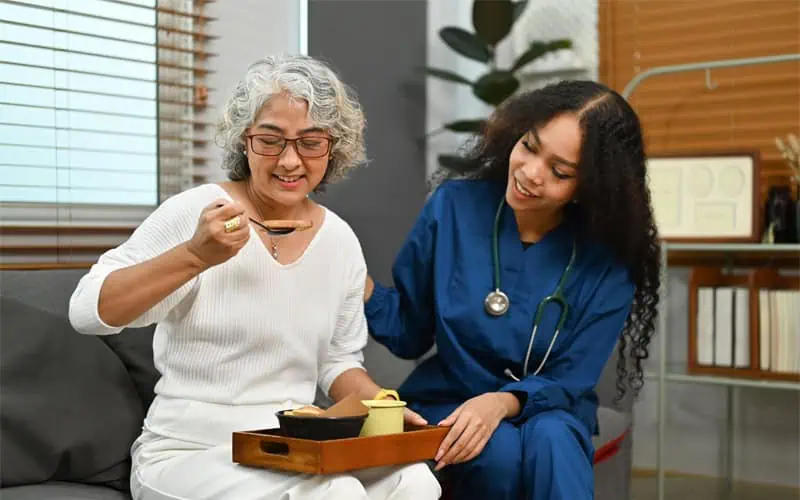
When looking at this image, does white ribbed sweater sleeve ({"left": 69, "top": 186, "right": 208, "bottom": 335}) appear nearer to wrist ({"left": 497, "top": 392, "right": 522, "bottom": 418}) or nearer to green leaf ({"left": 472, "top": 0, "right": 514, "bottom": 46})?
wrist ({"left": 497, "top": 392, "right": 522, "bottom": 418})

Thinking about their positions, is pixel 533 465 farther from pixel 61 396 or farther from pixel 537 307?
pixel 61 396

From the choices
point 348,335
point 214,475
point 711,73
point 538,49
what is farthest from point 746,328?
point 214,475

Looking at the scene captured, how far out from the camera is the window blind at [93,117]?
2.40m

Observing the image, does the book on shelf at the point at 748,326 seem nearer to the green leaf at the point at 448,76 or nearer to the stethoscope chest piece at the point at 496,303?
the green leaf at the point at 448,76

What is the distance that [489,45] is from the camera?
13.2 ft

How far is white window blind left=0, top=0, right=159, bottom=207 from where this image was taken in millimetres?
2398

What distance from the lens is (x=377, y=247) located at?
3969 millimetres

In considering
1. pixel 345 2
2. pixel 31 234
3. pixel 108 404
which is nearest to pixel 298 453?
pixel 108 404

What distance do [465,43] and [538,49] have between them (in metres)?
0.31

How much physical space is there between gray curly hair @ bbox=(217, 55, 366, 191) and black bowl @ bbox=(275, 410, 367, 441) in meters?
0.55

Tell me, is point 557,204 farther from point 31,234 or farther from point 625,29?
point 625,29

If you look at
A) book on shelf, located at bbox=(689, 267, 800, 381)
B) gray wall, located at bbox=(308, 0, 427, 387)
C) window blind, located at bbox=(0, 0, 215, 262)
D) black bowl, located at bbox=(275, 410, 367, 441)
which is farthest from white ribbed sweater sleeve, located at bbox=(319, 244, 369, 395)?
book on shelf, located at bbox=(689, 267, 800, 381)

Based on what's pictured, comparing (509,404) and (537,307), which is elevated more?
(537,307)

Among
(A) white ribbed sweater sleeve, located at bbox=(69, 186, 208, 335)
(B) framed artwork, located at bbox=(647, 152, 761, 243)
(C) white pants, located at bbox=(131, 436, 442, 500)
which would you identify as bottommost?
(C) white pants, located at bbox=(131, 436, 442, 500)
